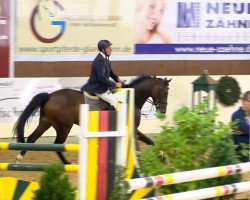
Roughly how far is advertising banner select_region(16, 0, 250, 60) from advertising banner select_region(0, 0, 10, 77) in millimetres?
243

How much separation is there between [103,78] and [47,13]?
404cm

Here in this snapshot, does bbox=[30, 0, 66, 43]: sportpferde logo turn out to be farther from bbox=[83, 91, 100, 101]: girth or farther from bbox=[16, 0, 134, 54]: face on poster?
bbox=[83, 91, 100, 101]: girth

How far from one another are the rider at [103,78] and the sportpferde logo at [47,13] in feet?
11.3

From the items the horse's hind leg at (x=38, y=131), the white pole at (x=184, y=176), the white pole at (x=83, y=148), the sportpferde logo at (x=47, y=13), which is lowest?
the horse's hind leg at (x=38, y=131)

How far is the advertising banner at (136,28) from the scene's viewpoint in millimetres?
17875

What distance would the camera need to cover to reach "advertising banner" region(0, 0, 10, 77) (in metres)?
17.4

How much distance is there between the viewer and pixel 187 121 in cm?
824

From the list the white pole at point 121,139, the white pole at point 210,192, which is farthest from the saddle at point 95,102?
the white pole at point 121,139

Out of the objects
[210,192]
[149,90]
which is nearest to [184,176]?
[210,192]

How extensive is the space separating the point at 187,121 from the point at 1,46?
9.80 m

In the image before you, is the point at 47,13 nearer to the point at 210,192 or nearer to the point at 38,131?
the point at 38,131

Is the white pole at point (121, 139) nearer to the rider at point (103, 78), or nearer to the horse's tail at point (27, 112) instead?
the rider at point (103, 78)

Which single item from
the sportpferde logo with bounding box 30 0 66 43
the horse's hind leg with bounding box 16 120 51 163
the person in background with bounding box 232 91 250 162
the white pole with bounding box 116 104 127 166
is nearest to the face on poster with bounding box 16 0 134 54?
the sportpferde logo with bounding box 30 0 66 43

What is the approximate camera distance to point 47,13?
17922 millimetres
